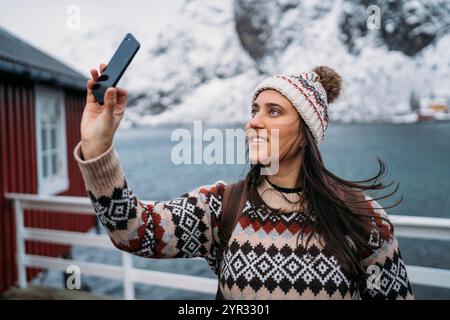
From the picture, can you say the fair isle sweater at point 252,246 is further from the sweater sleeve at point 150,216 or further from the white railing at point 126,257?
the white railing at point 126,257

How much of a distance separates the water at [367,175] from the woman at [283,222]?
0.19 meters

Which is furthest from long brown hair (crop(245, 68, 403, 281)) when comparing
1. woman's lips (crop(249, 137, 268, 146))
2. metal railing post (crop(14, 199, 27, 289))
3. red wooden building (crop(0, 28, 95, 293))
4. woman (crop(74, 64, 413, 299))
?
red wooden building (crop(0, 28, 95, 293))

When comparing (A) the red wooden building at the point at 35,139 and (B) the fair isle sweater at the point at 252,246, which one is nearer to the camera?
(B) the fair isle sweater at the point at 252,246

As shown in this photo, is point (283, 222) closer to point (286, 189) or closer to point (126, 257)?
point (286, 189)

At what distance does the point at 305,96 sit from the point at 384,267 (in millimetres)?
540

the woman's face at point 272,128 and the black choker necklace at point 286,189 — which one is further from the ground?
the woman's face at point 272,128

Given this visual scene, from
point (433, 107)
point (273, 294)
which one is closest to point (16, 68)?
point (273, 294)

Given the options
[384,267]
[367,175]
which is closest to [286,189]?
[384,267]

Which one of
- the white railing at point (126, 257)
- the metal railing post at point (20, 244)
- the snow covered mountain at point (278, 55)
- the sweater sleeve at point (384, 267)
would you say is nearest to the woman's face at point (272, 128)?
the sweater sleeve at point (384, 267)

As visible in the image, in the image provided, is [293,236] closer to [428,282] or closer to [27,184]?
[428,282]

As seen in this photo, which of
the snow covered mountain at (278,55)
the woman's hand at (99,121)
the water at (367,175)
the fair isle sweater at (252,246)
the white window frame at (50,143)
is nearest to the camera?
the woman's hand at (99,121)

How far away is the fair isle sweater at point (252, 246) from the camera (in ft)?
3.47

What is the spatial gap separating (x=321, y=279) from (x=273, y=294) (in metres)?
0.13

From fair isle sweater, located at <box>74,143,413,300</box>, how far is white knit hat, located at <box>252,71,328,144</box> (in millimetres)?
243
